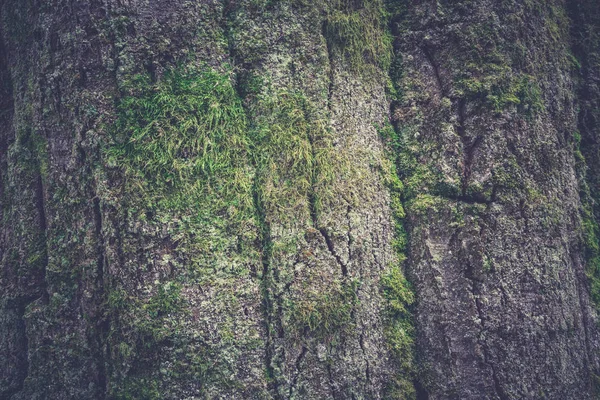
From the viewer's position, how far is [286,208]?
252 centimetres

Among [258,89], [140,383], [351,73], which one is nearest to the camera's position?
[140,383]

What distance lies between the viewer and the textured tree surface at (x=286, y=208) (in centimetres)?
242

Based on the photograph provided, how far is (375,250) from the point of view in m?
2.65

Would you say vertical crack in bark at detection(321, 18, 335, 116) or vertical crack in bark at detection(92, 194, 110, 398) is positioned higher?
vertical crack in bark at detection(321, 18, 335, 116)

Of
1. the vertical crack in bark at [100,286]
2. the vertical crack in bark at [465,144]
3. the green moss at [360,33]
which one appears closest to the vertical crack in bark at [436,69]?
the vertical crack in bark at [465,144]

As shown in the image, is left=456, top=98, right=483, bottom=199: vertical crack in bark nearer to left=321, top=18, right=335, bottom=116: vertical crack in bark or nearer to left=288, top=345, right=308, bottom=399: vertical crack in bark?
left=321, top=18, right=335, bottom=116: vertical crack in bark

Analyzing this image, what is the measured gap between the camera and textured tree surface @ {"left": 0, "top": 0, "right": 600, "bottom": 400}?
2.42 metres

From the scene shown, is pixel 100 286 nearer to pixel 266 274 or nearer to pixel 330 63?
pixel 266 274

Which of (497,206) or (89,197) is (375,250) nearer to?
(497,206)

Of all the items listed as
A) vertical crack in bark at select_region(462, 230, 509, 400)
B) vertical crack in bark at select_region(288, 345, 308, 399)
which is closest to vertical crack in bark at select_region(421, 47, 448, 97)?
vertical crack in bark at select_region(462, 230, 509, 400)

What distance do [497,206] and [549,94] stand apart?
92cm

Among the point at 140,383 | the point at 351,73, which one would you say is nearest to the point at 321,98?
the point at 351,73

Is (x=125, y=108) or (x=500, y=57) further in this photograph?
(x=500, y=57)

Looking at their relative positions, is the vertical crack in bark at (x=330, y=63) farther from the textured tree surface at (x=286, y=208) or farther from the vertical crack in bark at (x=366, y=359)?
the vertical crack in bark at (x=366, y=359)
